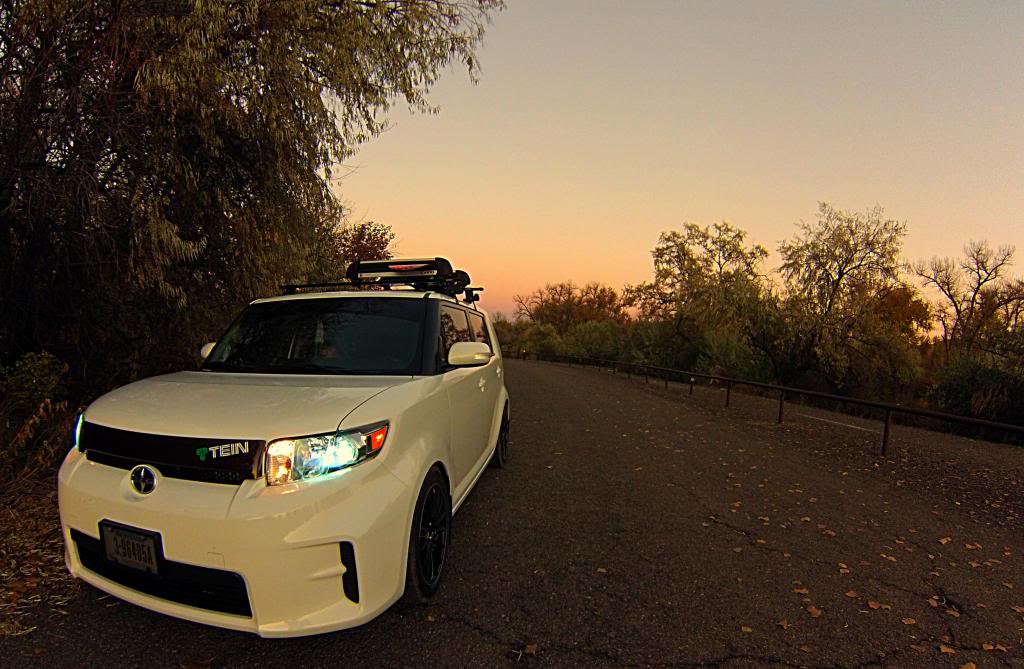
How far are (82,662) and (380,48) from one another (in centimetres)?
711

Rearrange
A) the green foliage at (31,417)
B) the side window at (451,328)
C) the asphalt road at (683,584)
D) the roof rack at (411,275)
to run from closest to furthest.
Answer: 1. the asphalt road at (683,584)
2. the side window at (451,328)
3. the green foliage at (31,417)
4. the roof rack at (411,275)

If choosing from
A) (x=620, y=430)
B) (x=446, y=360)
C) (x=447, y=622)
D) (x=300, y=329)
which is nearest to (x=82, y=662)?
(x=447, y=622)

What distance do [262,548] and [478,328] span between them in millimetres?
3619

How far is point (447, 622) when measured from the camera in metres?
2.96

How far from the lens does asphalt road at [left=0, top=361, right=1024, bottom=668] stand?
8.84 ft

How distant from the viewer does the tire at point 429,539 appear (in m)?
2.91

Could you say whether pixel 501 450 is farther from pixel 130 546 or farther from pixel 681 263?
pixel 681 263

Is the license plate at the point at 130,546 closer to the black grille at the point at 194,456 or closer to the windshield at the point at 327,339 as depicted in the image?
the black grille at the point at 194,456

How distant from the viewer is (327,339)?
12.1ft

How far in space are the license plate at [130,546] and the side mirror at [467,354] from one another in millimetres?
1857

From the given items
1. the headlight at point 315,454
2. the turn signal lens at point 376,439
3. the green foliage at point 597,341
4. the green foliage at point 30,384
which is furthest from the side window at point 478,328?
the green foliage at point 597,341

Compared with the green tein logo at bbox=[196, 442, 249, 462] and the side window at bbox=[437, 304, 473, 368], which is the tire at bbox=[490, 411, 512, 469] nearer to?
the side window at bbox=[437, 304, 473, 368]

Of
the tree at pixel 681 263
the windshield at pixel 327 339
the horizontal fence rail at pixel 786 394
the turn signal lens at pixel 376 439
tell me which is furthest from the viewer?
the tree at pixel 681 263

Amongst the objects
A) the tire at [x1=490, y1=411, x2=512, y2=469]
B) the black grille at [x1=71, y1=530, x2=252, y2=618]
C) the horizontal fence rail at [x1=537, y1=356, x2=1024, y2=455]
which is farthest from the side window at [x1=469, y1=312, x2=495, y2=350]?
the horizontal fence rail at [x1=537, y1=356, x2=1024, y2=455]
